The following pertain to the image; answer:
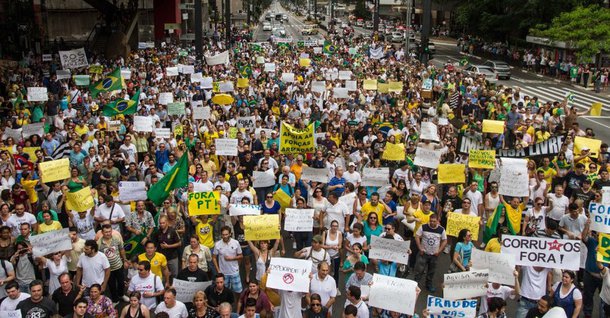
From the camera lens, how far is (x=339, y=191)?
492 inches

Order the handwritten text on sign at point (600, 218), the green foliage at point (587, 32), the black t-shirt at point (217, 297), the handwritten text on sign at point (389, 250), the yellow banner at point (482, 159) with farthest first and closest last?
the green foliage at point (587, 32)
the yellow banner at point (482, 159)
the handwritten text on sign at point (600, 218)
the handwritten text on sign at point (389, 250)
the black t-shirt at point (217, 297)

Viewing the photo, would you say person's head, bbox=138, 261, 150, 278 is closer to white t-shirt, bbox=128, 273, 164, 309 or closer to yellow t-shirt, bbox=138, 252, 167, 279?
white t-shirt, bbox=128, 273, 164, 309

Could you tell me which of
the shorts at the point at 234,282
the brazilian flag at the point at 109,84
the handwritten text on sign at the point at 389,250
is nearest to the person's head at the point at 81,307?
the shorts at the point at 234,282

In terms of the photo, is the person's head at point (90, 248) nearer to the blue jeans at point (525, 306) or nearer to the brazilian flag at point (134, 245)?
the brazilian flag at point (134, 245)

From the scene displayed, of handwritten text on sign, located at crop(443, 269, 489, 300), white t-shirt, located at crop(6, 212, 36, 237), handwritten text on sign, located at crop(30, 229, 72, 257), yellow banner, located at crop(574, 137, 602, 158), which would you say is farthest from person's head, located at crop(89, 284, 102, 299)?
yellow banner, located at crop(574, 137, 602, 158)

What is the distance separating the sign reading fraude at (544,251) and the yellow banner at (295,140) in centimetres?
630

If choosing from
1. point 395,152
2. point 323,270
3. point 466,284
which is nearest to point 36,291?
point 323,270

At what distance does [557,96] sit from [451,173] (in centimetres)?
2658

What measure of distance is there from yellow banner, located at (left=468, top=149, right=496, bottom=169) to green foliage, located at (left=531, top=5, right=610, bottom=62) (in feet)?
98.5

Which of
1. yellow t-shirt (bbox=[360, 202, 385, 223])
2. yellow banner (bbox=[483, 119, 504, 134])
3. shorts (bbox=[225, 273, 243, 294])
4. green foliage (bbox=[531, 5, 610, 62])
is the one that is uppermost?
green foliage (bbox=[531, 5, 610, 62])

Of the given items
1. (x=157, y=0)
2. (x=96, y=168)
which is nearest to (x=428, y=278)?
(x=96, y=168)

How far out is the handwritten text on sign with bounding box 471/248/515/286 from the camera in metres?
8.50

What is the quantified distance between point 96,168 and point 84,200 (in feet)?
7.78

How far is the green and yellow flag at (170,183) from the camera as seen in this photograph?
1102 centimetres
